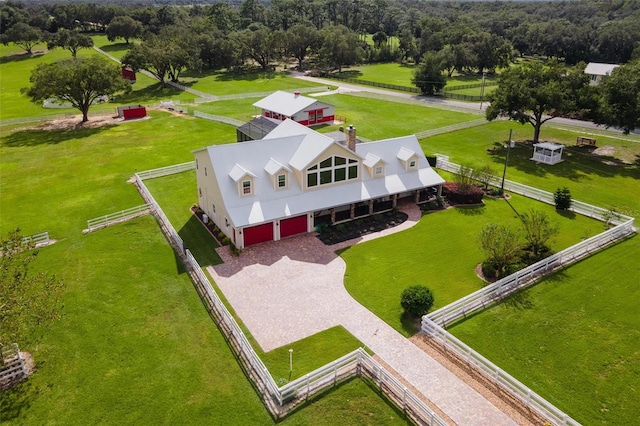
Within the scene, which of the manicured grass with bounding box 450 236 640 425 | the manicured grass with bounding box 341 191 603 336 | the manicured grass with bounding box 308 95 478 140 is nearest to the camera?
the manicured grass with bounding box 450 236 640 425

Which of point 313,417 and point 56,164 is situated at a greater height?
point 56,164

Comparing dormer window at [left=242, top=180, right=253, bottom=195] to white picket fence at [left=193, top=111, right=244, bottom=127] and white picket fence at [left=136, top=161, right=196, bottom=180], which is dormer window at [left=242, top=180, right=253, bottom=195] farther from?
white picket fence at [left=193, top=111, right=244, bottom=127]

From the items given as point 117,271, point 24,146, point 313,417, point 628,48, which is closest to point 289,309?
point 313,417

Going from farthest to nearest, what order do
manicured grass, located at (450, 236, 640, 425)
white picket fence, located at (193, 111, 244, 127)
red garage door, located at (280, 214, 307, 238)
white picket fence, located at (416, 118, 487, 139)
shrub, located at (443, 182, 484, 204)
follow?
white picket fence, located at (193, 111, 244, 127), white picket fence, located at (416, 118, 487, 139), shrub, located at (443, 182, 484, 204), red garage door, located at (280, 214, 307, 238), manicured grass, located at (450, 236, 640, 425)

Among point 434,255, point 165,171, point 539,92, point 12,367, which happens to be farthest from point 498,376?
point 539,92

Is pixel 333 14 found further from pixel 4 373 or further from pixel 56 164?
pixel 4 373

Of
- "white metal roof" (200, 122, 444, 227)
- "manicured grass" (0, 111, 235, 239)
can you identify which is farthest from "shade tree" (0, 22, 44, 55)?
"white metal roof" (200, 122, 444, 227)
